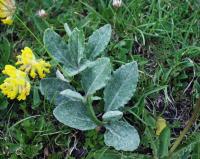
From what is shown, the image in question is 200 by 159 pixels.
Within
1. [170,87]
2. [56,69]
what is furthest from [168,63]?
[56,69]

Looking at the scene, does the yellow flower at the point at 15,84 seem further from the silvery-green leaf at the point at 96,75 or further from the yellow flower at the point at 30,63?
the silvery-green leaf at the point at 96,75

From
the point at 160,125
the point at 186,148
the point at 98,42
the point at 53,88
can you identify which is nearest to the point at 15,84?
the point at 53,88

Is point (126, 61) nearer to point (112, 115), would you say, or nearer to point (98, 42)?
point (98, 42)

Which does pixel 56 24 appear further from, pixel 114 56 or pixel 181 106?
pixel 181 106

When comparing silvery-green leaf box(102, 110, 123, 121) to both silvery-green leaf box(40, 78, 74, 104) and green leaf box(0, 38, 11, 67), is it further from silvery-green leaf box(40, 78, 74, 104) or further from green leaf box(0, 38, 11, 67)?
green leaf box(0, 38, 11, 67)

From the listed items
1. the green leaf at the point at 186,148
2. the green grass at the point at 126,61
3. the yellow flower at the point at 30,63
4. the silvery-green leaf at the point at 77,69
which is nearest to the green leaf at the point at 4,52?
the green grass at the point at 126,61

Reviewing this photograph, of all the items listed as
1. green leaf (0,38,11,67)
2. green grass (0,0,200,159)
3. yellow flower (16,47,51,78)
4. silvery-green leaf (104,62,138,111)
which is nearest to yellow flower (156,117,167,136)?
green grass (0,0,200,159)
